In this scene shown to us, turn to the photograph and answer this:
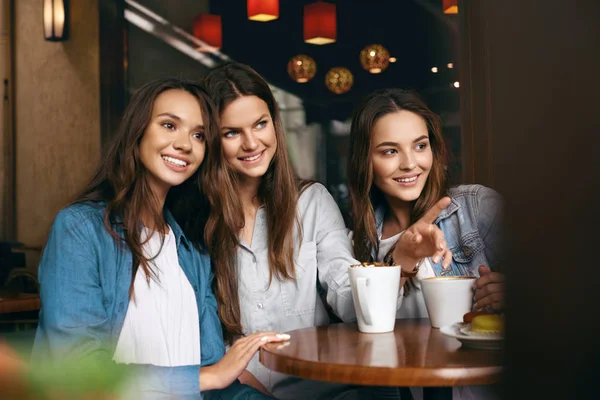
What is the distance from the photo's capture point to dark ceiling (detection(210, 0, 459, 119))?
18.7ft

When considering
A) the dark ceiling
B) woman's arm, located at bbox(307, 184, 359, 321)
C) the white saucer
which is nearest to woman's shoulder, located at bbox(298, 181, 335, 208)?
woman's arm, located at bbox(307, 184, 359, 321)

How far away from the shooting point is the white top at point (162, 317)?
171cm

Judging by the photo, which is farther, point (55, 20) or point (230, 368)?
point (55, 20)

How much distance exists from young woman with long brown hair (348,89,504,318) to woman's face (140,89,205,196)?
556 mm

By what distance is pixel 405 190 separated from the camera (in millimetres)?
2098

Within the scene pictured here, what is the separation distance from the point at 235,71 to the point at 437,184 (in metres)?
0.73

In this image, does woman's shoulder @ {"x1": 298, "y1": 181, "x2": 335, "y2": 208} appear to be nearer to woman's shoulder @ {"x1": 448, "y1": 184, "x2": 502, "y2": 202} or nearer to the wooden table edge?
woman's shoulder @ {"x1": 448, "y1": 184, "x2": 502, "y2": 202}

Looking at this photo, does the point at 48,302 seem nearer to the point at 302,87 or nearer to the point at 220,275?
the point at 220,275

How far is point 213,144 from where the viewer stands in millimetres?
1971

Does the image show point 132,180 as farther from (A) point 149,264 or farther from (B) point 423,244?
(B) point 423,244

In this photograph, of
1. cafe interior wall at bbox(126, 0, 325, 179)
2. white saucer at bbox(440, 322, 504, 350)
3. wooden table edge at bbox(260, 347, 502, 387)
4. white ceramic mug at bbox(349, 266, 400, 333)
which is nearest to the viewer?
wooden table edge at bbox(260, 347, 502, 387)

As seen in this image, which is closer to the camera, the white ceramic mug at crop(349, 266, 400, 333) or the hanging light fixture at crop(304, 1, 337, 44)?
the white ceramic mug at crop(349, 266, 400, 333)

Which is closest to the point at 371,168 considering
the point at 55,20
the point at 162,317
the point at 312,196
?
the point at 312,196

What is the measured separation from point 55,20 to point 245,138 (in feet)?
12.1
